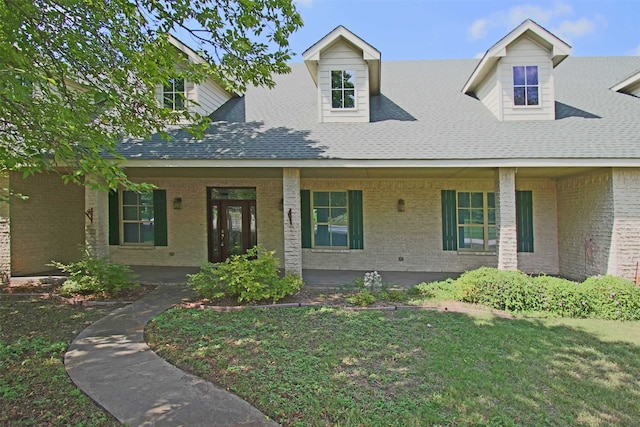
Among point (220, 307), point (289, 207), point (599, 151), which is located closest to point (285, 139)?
point (289, 207)

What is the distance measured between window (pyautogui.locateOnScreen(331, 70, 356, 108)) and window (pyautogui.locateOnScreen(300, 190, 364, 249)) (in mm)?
2647

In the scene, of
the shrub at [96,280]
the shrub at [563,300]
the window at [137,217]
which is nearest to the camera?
the shrub at [563,300]

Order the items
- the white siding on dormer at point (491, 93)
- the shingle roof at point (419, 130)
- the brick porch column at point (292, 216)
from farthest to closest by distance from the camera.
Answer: the white siding on dormer at point (491, 93) → the brick porch column at point (292, 216) → the shingle roof at point (419, 130)

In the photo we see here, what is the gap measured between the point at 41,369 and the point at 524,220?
36.6 feet

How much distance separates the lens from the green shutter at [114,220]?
447 inches

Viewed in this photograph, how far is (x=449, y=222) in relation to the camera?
1066cm

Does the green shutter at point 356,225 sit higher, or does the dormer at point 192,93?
the dormer at point 192,93

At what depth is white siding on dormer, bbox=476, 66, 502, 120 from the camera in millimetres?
9523

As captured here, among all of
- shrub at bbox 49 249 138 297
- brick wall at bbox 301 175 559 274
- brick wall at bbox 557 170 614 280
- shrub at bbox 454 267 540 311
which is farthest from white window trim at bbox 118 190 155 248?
brick wall at bbox 557 170 614 280

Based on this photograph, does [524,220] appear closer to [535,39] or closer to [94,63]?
[535,39]

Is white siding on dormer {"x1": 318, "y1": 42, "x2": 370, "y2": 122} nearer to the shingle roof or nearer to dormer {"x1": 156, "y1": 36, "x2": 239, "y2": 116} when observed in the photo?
the shingle roof

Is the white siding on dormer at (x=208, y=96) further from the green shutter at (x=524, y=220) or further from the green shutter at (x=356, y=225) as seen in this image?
the green shutter at (x=524, y=220)

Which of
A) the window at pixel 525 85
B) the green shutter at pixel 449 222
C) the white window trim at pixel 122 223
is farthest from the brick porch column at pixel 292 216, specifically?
the window at pixel 525 85

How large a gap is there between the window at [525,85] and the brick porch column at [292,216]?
6.19 metres
